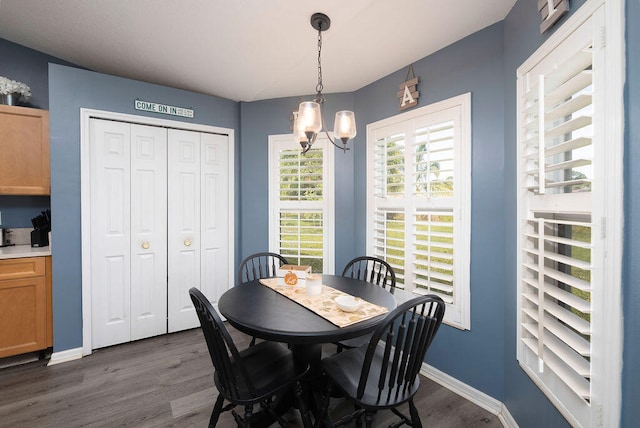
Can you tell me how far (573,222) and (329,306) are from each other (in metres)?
1.22

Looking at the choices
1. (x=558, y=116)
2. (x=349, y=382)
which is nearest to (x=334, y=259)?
(x=349, y=382)

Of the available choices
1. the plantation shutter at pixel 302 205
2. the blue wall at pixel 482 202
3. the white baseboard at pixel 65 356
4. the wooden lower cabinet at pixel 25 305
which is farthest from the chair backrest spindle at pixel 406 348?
the wooden lower cabinet at pixel 25 305

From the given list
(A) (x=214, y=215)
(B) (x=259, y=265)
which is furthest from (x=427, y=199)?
(A) (x=214, y=215)

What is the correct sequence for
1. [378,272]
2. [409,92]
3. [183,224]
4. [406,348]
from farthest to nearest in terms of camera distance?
[183,224] < [378,272] < [409,92] < [406,348]

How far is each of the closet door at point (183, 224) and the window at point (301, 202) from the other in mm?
815

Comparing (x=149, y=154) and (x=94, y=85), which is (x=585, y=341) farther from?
(x=94, y=85)

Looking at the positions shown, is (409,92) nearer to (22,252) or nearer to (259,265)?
(259,265)

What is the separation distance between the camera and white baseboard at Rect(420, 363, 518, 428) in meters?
1.80

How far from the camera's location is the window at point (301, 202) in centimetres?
312

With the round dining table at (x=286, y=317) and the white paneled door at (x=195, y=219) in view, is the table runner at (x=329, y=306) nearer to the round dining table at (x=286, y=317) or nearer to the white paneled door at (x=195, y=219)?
the round dining table at (x=286, y=317)

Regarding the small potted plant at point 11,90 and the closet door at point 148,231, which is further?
the closet door at point 148,231

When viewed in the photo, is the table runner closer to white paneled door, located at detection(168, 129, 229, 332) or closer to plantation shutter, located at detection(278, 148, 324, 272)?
plantation shutter, located at detection(278, 148, 324, 272)

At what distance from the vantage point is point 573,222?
1175 millimetres

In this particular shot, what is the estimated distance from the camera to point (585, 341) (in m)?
1.19
